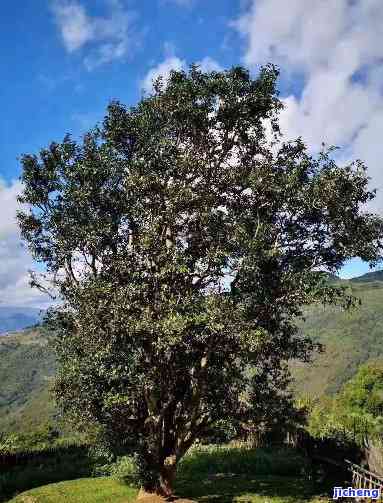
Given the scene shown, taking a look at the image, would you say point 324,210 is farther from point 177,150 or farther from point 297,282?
point 177,150

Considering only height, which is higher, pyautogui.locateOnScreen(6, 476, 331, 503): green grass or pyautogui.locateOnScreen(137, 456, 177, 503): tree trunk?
pyautogui.locateOnScreen(137, 456, 177, 503): tree trunk

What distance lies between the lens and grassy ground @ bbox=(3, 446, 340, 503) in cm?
2506

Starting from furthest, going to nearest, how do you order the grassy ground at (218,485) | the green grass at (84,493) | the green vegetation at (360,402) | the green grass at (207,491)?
1. the green vegetation at (360,402)
2. the green grass at (84,493)
3. the grassy ground at (218,485)
4. the green grass at (207,491)

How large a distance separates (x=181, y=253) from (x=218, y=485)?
15.2 m

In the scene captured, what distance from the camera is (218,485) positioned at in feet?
92.3

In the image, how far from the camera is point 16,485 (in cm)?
3200

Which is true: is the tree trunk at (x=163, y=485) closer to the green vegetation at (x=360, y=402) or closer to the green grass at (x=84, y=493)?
the green grass at (x=84, y=493)

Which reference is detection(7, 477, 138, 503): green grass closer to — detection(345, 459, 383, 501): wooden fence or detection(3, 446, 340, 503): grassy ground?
detection(3, 446, 340, 503): grassy ground

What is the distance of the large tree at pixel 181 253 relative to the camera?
2028 centimetres

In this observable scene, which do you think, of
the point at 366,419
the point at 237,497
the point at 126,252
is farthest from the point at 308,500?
the point at 366,419

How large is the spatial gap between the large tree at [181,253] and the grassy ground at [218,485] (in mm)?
3642

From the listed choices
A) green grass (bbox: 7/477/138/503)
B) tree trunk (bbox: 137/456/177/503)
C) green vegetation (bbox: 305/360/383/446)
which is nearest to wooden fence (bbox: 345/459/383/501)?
tree trunk (bbox: 137/456/177/503)

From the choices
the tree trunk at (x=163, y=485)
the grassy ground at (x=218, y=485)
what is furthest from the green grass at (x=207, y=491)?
the tree trunk at (x=163, y=485)

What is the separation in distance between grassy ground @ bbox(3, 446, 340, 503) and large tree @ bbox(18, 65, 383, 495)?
11.9 ft
